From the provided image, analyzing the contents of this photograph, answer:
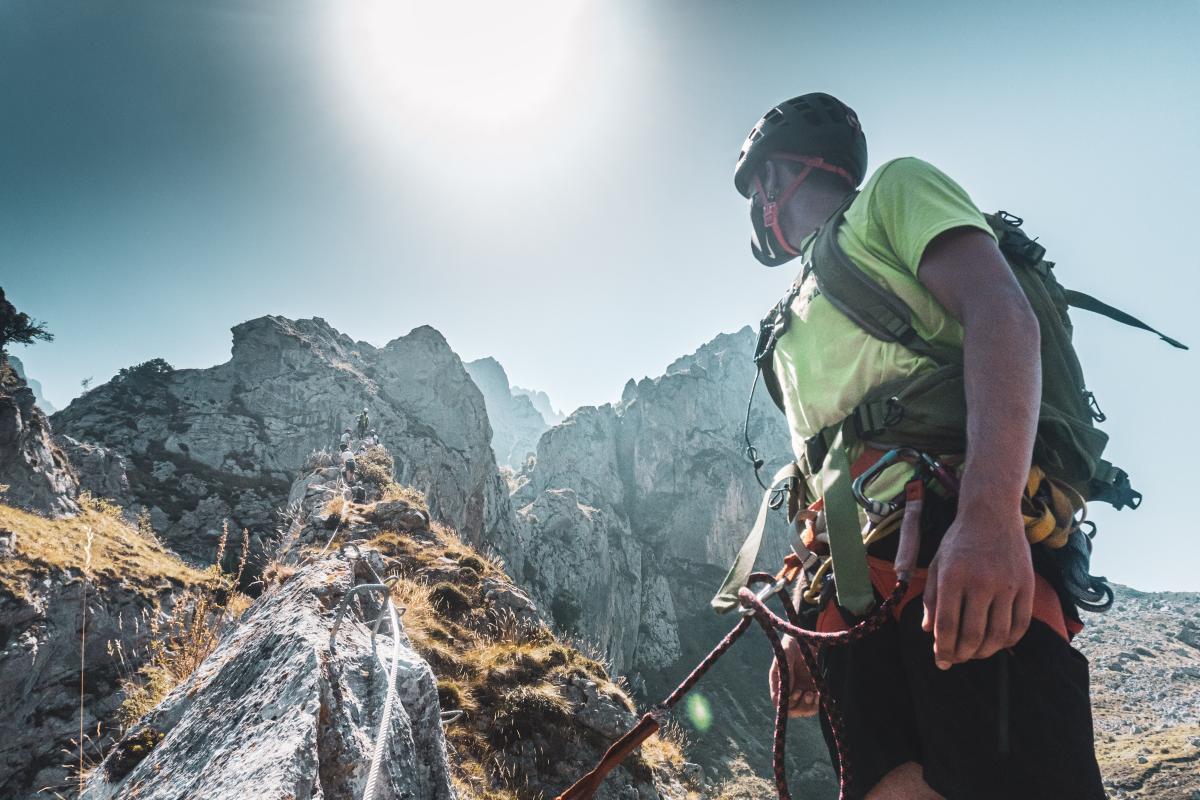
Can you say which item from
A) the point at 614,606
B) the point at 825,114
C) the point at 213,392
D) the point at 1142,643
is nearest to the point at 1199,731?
the point at 1142,643

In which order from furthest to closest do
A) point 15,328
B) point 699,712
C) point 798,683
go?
point 699,712, point 15,328, point 798,683

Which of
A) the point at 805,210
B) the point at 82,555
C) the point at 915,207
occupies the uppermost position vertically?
the point at 82,555

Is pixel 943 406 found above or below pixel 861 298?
below

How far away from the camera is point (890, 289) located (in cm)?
184

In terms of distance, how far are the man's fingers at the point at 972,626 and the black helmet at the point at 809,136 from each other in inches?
105

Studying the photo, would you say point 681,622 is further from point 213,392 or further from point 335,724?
point 335,724

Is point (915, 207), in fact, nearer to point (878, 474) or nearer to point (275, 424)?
point (878, 474)

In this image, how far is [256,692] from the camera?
2.06 m

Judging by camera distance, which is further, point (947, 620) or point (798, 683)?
point (798, 683)

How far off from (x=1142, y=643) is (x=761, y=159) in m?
151

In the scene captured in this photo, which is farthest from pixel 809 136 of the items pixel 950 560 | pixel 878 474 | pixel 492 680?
pixel 492 680

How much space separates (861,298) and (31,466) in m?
21.8

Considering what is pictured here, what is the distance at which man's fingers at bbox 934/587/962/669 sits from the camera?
1264mm

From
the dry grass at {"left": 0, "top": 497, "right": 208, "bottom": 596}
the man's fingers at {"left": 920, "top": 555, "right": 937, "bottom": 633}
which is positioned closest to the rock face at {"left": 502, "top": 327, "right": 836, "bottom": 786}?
the dry grass at {"left": 0, "top": 497, "right": 208, "bottom": 596}
